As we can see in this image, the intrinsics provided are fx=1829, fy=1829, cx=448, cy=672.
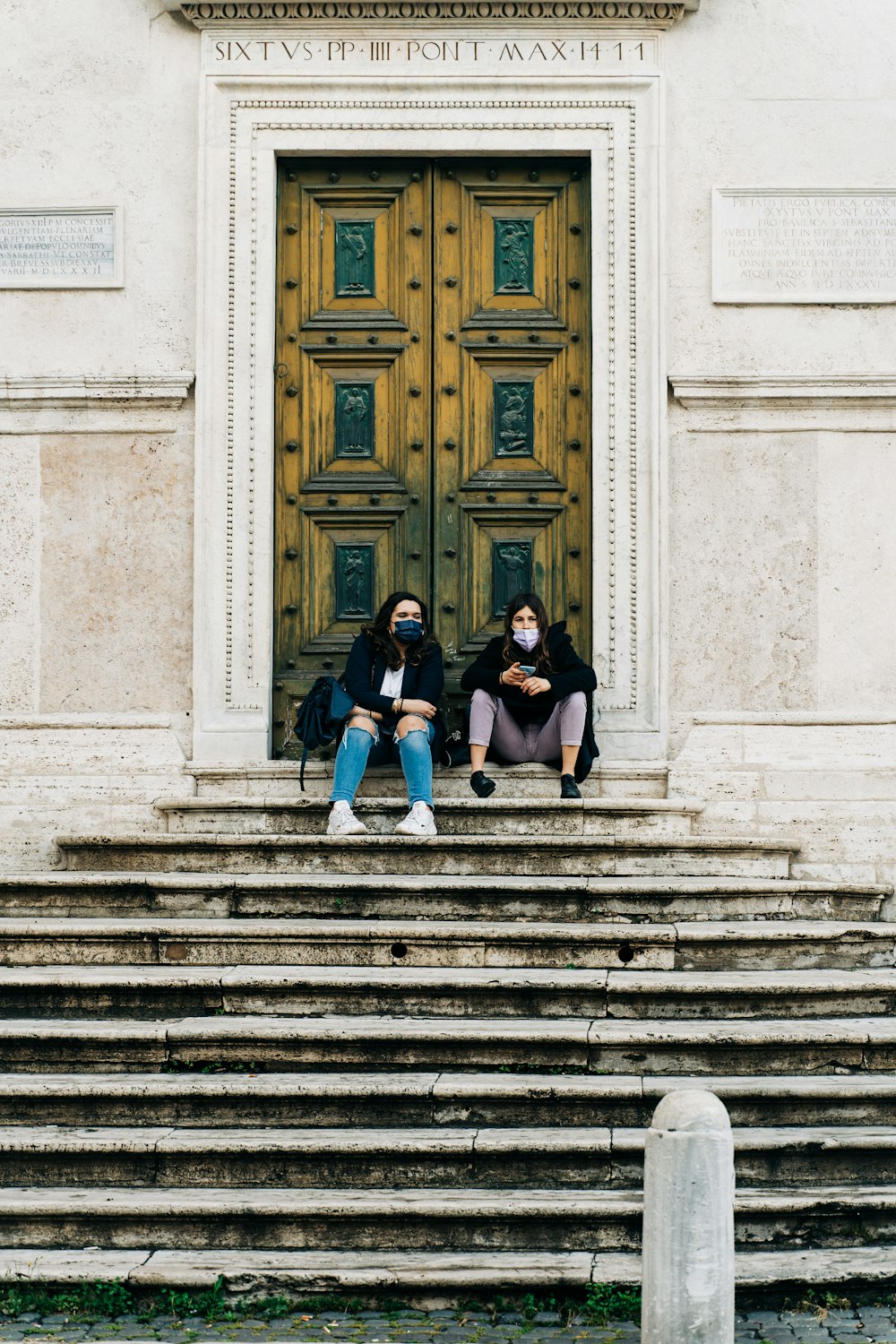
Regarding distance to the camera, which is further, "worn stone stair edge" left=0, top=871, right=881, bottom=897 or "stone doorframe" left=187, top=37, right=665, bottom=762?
"stone doorframe" left=187, top=37, right=665, bottom=762

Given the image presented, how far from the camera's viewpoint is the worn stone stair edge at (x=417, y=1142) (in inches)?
246

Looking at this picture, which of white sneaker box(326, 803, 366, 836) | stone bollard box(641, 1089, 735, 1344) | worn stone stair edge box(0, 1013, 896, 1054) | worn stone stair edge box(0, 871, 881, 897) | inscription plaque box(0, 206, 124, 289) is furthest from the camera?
inscription plaque box(0, 206, 124, 289)

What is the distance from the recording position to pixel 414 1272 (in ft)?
18.9

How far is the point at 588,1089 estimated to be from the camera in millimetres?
6504

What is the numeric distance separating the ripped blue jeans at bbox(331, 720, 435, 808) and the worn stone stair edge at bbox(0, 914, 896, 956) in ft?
2.62

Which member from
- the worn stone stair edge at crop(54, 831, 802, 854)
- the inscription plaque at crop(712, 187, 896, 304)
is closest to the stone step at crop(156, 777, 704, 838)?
the worn stone stair edge at crop(54, 831, 802, 854)

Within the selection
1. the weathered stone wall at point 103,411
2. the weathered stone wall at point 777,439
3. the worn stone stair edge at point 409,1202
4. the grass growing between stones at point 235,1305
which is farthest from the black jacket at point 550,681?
the grass growing between stones at point 235,1305

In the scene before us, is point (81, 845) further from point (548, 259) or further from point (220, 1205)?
point (548, 259)

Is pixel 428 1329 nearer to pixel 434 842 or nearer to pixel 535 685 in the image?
pixel 434 842

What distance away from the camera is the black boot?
8.65m

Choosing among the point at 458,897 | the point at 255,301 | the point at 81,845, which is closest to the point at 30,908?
the point at 81,845

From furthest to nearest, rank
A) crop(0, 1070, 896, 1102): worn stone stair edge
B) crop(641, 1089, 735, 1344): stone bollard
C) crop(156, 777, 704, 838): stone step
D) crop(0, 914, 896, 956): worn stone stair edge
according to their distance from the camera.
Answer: crop(156, 777, 704, 838): stone step, crop(0, 914, 896, 956): worn stone stair edge, crop(0, 1070, 896, 1102): worn stone stair edge, crop(641, 1089, 735, 1344): stone bollard

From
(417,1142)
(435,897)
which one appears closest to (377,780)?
(435,897)

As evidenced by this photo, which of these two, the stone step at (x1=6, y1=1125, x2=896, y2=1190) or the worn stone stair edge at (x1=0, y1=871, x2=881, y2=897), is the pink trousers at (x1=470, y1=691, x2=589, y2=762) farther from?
the stone step at (x1=6, y1=1125, x2=896, y2=1190)
